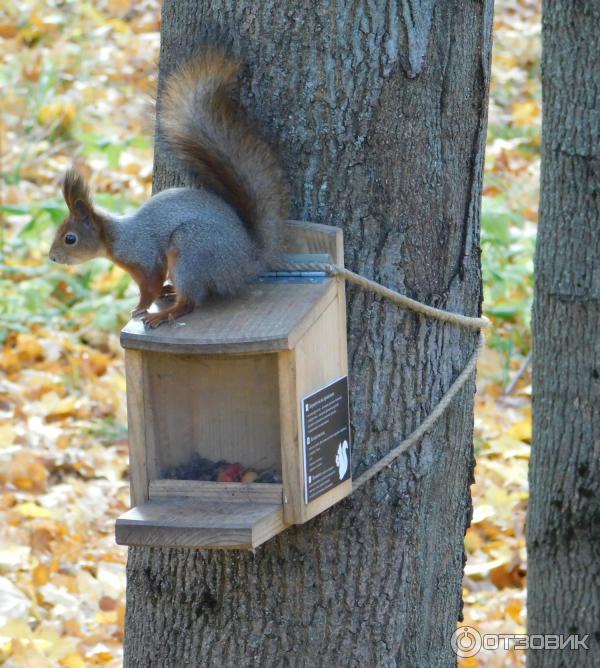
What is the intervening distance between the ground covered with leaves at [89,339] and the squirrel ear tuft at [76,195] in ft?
0.66

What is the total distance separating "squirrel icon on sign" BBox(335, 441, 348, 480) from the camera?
165 centimetres

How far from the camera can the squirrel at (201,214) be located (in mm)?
1620

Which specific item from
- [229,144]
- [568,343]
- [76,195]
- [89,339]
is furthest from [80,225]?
[89,339]

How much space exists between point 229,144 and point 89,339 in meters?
2.83

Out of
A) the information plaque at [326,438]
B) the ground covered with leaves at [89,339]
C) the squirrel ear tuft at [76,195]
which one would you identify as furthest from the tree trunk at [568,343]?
the squirrel ear tuft at [76,195]

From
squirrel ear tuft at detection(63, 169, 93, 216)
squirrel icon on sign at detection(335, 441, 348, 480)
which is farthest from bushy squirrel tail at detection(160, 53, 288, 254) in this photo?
squirrel icon on sign at detection(335, 441, 348, 480)

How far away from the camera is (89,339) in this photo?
4.36 metres

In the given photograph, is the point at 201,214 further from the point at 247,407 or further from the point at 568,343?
the point at 568,343

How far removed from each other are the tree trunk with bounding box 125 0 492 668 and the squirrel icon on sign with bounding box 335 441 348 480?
53 mm

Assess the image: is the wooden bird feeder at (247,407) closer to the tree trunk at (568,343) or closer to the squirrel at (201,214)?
the squirrel at (201,214)

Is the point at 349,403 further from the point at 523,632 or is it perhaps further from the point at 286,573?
the point at 523,632

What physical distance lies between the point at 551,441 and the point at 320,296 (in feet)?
3.58

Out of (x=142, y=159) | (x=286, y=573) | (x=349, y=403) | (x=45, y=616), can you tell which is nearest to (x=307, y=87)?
(x=349, y=403)

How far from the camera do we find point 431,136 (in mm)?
1703
